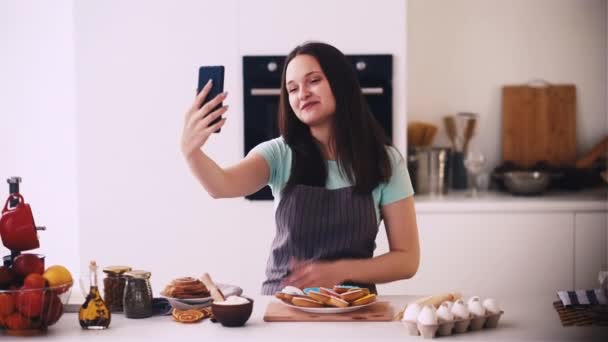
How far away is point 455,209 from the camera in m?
3.67

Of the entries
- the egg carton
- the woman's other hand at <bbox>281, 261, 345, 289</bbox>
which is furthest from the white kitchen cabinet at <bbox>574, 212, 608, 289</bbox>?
the egg carton

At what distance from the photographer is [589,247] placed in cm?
371

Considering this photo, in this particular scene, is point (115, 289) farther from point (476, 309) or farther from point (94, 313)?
point (476, 309)

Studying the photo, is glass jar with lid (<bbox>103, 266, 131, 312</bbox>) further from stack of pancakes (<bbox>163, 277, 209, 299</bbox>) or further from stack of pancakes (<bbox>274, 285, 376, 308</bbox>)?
stack of pancakes (<bbox>274, 285, 376, 308</bbox>)

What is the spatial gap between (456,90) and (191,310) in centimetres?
262

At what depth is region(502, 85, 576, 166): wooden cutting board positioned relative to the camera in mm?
4188

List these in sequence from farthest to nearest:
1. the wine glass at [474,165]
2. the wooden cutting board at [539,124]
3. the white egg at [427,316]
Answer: the wooden cutting board at [539,124] → the wine glass at [474,165] → the white egg at [427,316]

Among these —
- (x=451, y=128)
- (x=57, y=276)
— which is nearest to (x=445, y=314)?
(x=57, y=276)

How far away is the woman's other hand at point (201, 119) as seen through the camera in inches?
76.4

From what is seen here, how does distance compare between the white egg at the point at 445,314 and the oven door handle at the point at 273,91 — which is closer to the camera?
the white egg at the point at 445,314

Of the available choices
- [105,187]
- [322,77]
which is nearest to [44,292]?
[322,77]

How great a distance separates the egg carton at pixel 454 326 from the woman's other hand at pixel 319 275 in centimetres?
42

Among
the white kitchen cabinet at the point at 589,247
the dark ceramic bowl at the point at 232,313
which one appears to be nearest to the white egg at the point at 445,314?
the dark ceramic bowl at the point at 232,313

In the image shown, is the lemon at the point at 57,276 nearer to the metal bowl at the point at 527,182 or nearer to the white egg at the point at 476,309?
the white egg at the point at 476,309
